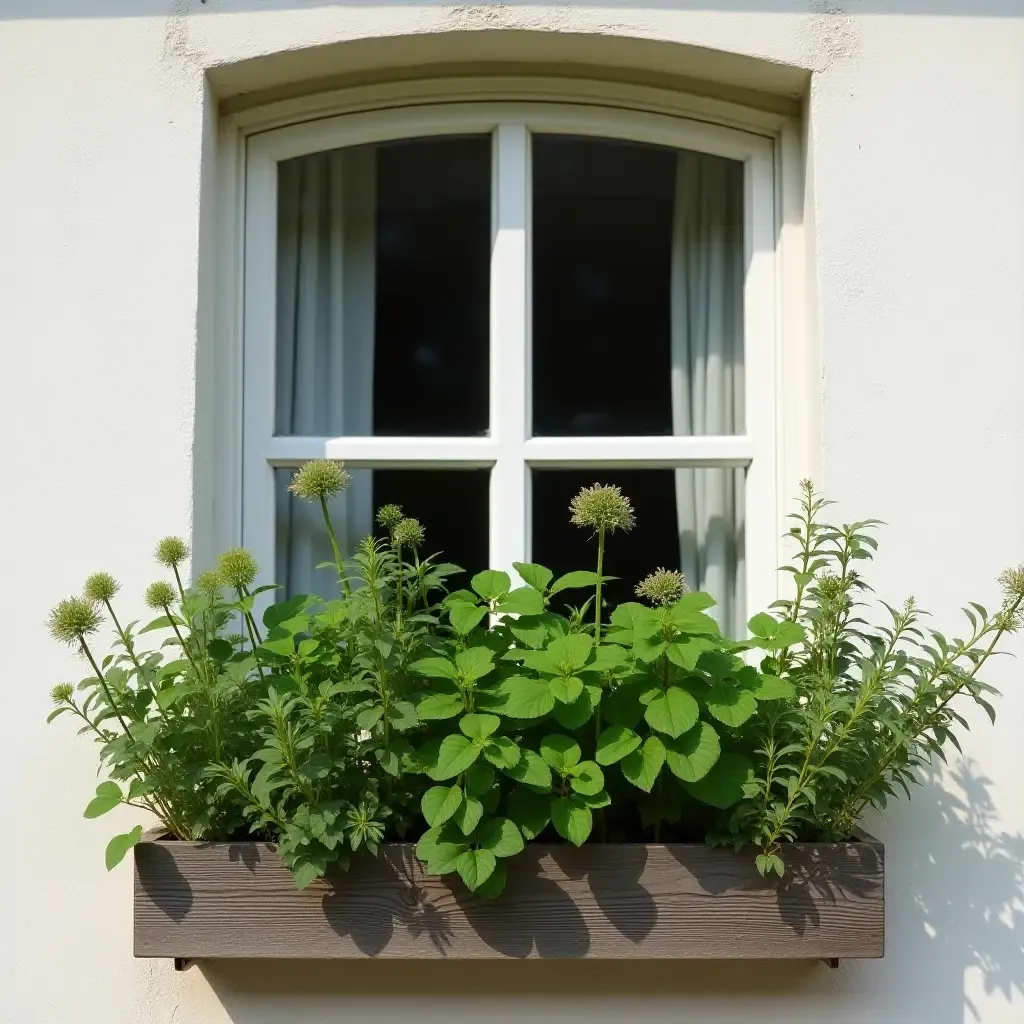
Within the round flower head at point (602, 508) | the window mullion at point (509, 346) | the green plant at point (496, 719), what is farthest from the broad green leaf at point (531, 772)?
the window mullion at point (509, 346)

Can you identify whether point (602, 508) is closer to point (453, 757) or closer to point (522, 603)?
point (522, 603)

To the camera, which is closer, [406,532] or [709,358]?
[406,532]

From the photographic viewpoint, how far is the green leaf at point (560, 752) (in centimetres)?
166

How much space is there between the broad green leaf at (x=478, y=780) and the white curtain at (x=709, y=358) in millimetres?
727

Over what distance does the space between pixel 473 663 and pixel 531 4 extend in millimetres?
1198

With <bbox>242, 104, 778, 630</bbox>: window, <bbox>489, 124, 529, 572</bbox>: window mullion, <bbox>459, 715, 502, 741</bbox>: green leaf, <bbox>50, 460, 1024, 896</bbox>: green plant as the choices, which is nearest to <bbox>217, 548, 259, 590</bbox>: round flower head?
<bbox>50, 460, 1024, 896</bbox>: green plant

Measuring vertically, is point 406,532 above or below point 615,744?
above

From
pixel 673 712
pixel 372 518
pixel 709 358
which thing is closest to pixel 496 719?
pixel 673 712

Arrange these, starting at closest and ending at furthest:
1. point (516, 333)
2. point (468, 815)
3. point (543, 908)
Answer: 1. point (468, 815)
2. point (543, 908)
3. point (516, 333)

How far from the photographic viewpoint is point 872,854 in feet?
5.65

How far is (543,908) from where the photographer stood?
67.6 inches

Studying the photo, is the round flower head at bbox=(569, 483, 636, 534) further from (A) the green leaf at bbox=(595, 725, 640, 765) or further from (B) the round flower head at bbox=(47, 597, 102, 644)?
(B) the round flower head at bbox=(47, 597, 102, 644)

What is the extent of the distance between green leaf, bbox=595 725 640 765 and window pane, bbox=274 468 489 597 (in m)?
0.60

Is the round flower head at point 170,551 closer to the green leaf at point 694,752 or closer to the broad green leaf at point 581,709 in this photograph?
the broad green leaf at point 581,709
